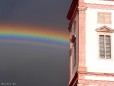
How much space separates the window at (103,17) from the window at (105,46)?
155 centimetres

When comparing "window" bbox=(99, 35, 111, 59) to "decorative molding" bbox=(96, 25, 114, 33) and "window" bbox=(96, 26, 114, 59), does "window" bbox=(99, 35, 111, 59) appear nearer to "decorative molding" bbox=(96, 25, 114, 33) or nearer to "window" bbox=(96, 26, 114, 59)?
"window" bbox=(96, 26, 114, 59)

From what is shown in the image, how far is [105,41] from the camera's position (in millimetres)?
35906

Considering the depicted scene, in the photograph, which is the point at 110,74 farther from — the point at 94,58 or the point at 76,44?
the point at 76,44

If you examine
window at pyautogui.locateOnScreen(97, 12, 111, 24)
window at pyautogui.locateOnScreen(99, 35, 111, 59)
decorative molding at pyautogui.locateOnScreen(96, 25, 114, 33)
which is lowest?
window at pyautogui.locateOnScreen(99, 35, 111, 59)

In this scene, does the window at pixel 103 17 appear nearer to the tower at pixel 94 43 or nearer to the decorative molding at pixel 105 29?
the tower at pixel 94 43

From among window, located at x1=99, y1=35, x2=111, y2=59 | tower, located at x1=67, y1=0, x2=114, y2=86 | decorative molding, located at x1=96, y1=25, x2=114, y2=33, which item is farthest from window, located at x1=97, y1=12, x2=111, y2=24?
window, located at x1=99, y1=35, x2=111, y2=59

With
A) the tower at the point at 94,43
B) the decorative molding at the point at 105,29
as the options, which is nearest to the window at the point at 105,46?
the tower at the point at 94,43

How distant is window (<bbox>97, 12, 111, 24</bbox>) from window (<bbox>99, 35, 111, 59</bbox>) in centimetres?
155

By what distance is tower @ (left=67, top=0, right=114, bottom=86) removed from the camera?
34.2m

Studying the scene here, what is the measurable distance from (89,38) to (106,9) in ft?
11.7

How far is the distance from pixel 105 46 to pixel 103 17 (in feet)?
9.63

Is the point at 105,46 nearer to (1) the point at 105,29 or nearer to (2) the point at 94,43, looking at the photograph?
(2) the point at 94,43

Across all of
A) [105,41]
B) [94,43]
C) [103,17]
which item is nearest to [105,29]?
[105,41]

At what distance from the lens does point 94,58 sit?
3519 cm
